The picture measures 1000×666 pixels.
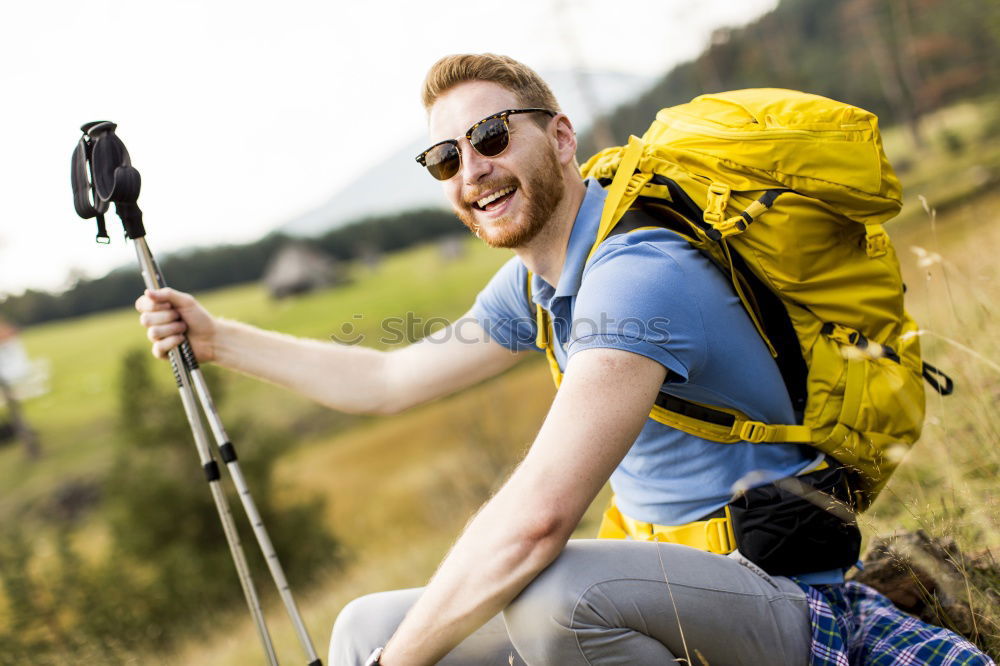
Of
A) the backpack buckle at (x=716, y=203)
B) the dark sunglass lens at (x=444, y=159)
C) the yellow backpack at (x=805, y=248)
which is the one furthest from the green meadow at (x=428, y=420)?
the dark sunglass lens at (x=444, y=159)

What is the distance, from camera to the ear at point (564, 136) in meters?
2.68

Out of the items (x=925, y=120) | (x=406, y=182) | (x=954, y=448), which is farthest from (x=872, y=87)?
(x=406, y=182)

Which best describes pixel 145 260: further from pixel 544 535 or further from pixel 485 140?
pixel 544 535

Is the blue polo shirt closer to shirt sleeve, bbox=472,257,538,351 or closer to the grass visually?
shirt sleeve, bbox=472,257,538,351

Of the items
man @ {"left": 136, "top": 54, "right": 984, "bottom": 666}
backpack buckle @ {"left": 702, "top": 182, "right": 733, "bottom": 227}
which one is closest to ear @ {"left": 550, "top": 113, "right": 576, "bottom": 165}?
man @ {"left": 136, "top": 54, "right": 984, "bottom": 666}

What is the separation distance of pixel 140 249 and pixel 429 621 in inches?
71.2

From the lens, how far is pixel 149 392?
1781 centimetres

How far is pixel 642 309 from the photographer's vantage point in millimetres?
1971

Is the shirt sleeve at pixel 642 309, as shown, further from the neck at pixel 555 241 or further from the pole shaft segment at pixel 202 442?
the pole shaft segment at pixel 202 442

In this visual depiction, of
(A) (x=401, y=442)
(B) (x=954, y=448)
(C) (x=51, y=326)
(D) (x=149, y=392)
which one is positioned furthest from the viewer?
(C) (x=51, y=326)

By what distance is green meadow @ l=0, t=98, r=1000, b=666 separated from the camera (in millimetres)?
3188

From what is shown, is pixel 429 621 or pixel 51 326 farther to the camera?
pixel 51 326

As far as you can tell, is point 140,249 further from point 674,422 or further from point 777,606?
point 777,606

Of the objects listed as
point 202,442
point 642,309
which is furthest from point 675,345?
point 202,442
